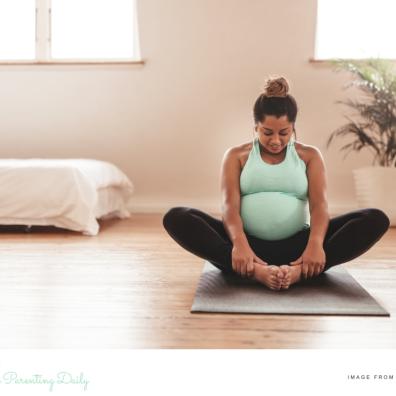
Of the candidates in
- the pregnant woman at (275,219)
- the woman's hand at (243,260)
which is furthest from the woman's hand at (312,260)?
the woman's hand at (243,260)

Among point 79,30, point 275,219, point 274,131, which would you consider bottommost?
point 275,219

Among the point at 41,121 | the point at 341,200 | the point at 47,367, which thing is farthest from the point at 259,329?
the point at 41,121

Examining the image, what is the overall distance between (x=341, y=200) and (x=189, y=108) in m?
1.28

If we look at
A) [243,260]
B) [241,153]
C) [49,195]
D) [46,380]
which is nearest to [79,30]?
[49,195]

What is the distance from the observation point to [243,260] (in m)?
1.74

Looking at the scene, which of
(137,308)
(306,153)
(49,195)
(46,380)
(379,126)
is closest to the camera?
(46,380)

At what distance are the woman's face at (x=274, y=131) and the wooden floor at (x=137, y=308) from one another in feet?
1.76

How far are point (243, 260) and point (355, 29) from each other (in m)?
2.81

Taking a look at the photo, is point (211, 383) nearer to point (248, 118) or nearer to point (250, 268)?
point (250, 268)

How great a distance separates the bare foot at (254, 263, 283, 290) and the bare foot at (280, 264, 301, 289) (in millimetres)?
14

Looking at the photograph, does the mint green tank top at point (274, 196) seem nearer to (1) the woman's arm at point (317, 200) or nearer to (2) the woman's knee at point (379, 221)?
(1) the woman's arm at point (317, 200)

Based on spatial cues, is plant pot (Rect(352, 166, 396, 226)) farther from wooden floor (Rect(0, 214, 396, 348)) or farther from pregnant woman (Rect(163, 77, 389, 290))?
pregnant woman (Rect(163, 77, 389, 290))

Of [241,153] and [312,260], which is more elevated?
[241,153]

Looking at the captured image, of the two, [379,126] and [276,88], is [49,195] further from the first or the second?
[379,126]
